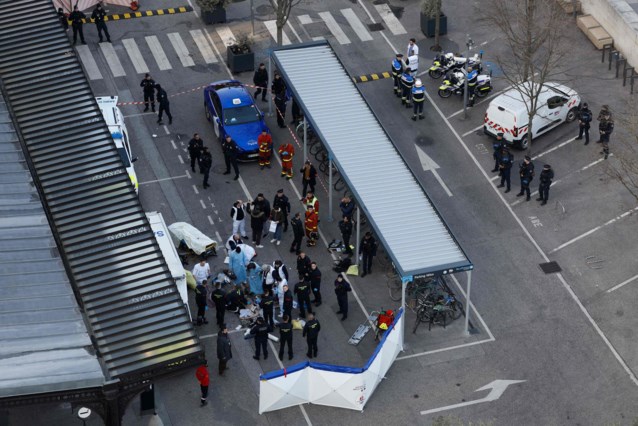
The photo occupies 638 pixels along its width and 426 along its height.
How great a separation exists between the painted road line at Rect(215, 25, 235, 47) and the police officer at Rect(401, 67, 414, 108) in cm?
740

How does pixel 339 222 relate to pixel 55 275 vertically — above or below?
below

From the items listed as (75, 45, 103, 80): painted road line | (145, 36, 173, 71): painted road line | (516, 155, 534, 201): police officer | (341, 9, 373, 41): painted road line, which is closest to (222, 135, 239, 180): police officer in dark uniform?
(145, 36, 173, 71): painted road line

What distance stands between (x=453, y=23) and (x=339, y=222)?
14451 millimetres

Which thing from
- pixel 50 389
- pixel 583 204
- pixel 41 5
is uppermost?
pixel 41 5

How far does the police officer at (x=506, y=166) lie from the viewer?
4553 centimetres

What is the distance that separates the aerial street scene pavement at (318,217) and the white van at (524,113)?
0.09 meters

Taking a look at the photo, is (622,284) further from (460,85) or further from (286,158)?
(286,158)

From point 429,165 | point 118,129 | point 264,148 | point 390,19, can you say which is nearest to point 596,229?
point 429,165

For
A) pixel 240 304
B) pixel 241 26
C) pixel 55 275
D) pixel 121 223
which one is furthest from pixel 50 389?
pixel 241 26

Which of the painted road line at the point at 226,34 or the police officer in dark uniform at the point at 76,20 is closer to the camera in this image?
the police officer in dark uniform at the point at 76,20

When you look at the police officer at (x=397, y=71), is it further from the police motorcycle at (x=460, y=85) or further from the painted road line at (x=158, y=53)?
the painted road line at (x=158, y=53)

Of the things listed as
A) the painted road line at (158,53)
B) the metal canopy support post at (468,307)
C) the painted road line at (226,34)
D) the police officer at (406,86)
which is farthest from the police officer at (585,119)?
the painted road line at (158,53)

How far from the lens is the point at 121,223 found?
1441 inches

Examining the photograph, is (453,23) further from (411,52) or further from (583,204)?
(583,204)
